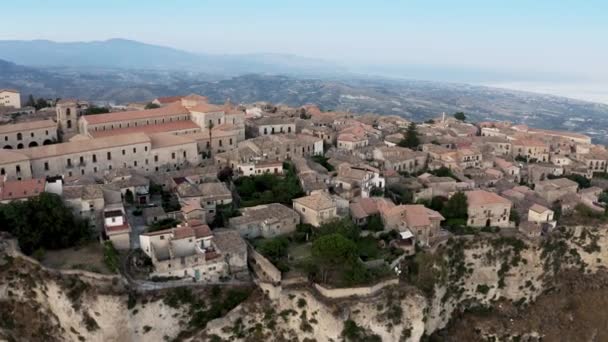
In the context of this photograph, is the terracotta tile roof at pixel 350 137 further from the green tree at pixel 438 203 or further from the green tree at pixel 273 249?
the green tree at pixel 273 249

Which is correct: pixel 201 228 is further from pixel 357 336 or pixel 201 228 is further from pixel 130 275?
pixel 357 336

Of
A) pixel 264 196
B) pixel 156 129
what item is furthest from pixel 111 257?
pixel 156 129

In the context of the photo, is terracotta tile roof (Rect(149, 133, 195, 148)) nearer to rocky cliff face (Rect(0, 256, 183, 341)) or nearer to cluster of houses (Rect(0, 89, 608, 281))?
cluster of houses (Rect(0, 89, 608, 281))

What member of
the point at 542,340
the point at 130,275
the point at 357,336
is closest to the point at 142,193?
the point at 130,275

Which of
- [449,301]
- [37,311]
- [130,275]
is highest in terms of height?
[130,275]

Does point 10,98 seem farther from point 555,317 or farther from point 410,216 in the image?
point 555,317

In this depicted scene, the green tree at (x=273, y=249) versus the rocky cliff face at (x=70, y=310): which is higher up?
the green tree at (x=273, y=249)

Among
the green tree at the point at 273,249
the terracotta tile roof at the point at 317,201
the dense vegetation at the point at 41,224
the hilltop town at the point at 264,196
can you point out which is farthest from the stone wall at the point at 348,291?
the dense vegetation at the point at 41,224
